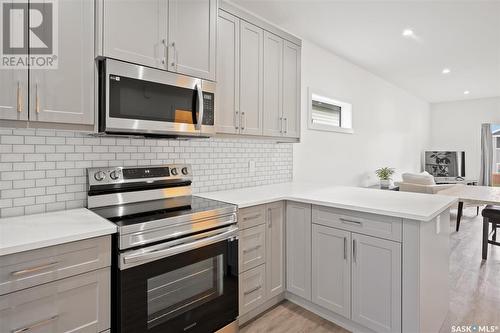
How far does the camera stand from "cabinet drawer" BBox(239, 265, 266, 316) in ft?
6.79

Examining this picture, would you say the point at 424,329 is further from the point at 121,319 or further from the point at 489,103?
the point at 489,103

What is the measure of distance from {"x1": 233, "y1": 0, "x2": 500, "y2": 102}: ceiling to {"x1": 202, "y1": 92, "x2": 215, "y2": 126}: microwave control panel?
1.10 m

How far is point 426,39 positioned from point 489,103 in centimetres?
529

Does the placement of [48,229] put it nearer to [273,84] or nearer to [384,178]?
[273,84]

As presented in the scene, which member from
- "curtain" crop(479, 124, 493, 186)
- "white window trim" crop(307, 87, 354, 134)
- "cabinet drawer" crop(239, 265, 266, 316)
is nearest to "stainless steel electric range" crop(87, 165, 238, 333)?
"cabinet drawer" crop(239, 265, 266, 316)

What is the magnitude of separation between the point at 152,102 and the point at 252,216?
1050mm

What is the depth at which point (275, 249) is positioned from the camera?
7.60 feet

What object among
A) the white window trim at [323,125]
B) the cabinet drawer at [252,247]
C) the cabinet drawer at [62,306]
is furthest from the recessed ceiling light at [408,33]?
the cabinet drawer at [62,306]

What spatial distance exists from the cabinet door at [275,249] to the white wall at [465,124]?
24.1 feet

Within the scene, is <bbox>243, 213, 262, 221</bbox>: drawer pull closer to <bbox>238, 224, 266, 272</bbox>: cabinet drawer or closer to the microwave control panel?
<bbox>238, 224, 266, 272</bbox>: cabinet drawer

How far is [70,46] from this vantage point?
1.52 meters

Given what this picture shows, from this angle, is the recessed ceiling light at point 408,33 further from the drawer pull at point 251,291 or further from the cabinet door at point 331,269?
the drawer pull at point 251,291

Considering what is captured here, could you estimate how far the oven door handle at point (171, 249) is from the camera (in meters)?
1.44

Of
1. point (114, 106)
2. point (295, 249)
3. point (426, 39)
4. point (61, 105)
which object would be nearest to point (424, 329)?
point (295, 249)
